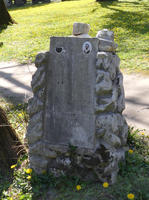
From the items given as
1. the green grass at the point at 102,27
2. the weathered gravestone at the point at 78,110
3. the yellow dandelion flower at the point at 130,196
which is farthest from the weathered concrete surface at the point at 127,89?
the yellow dandelion flower at the point at 130,196

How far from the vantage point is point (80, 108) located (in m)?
3.09

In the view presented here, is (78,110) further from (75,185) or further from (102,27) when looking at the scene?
(102,27)

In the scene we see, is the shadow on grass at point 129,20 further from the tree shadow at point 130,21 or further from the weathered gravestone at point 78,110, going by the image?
the weathered gravestone at point 78,110

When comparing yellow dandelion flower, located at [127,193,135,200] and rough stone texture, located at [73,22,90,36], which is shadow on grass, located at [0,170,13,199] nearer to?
yellow dandelion flower, located at [127,193,135,200]

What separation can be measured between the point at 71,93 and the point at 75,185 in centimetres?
107

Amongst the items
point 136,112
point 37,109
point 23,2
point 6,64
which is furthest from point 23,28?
point 23,2

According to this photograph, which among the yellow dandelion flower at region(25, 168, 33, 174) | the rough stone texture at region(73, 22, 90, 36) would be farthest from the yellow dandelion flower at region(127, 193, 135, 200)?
the rough stone texture at region(73, 22, 90, 36)

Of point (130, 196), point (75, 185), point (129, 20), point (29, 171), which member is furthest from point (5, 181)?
Result: point (129, 20)

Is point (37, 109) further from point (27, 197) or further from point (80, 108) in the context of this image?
point (27, 197)

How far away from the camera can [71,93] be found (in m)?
3.12

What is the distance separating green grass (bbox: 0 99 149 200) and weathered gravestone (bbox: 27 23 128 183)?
4.5 inches

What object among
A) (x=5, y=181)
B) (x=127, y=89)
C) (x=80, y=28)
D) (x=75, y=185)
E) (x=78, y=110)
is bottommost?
(x=5, y=181)

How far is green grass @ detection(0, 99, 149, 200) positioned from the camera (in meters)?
2.93

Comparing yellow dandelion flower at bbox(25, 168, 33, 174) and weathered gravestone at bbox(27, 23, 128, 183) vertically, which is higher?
weathered gravestone at bbox(27, 23, 128, 183)
